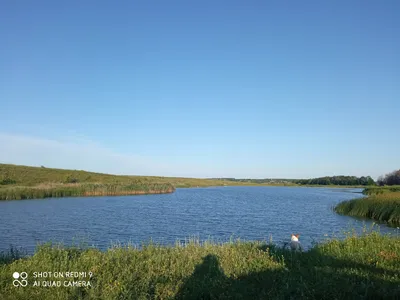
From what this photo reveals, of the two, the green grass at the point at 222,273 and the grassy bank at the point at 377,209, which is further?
the grassy bank at the point at 377,209

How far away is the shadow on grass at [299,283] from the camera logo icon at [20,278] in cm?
351

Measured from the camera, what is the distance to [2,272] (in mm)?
8305

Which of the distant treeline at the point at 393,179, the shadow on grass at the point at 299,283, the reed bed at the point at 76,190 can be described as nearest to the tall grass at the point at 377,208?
the shadow on grass at the point at 299,283

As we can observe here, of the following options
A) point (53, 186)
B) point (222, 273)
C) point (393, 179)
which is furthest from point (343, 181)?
point (222, 273)

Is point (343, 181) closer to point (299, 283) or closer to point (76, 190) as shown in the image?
point (76, 190)

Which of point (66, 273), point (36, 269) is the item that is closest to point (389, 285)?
point (66, 273)

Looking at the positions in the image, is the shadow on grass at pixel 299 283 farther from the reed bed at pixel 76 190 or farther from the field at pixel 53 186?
the field at pixel 53 186

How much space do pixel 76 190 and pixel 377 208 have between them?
1689 inches

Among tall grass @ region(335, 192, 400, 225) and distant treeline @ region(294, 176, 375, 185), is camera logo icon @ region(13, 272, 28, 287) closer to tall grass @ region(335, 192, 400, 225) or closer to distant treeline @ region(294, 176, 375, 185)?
tall grass @ region(335, 192, 400, 225)

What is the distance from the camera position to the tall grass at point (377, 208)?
2795 cm

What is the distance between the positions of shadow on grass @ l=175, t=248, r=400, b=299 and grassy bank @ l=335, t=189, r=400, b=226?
2157 centimetres

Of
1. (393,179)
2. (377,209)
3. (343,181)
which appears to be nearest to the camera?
(377,209)

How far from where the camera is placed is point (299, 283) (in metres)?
7.61

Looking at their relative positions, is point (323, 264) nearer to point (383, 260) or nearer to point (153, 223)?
point (383, 260)
